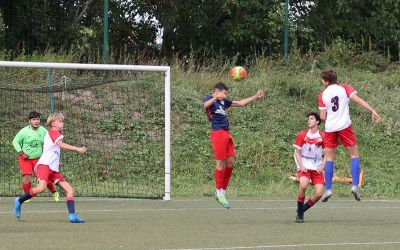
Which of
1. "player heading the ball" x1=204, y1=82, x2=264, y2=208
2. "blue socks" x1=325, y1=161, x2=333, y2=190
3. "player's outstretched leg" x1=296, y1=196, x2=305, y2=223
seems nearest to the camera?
"player's outstretched leg" x1=296, y1=196, x2=305, y2=223

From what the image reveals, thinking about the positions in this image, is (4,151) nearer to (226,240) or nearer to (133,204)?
(133,204)

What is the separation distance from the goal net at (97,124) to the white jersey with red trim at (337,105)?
6008 millimetres

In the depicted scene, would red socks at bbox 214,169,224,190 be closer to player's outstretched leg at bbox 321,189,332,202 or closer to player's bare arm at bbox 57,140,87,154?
player's outstretched leg at bbox 321,189,332,202

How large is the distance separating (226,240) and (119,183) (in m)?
10.0

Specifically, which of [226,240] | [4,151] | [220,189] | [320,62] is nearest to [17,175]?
[4,151]

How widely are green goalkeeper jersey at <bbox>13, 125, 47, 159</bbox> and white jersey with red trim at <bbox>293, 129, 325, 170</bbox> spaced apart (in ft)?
16.6

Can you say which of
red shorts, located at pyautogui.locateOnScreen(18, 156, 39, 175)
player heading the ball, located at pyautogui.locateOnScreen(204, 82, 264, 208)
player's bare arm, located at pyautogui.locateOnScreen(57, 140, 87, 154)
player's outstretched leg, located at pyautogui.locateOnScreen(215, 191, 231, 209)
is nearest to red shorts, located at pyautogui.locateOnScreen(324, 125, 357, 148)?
player heading the ball, located at pyautogui.locateOnScreen(204, 82, 264, 208)

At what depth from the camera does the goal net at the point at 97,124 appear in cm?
2059

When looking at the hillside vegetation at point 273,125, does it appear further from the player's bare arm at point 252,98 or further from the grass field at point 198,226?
the player's bare arm at point 252,98

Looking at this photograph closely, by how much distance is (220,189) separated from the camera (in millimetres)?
15250

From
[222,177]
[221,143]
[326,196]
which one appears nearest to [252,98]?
[221,143]

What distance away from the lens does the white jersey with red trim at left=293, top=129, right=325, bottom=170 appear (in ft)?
45.1

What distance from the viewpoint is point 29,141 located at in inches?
658

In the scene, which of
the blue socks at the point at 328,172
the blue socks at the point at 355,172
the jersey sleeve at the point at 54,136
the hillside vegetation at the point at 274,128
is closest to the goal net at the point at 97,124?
the hillside vegetation at the point at 274,128
